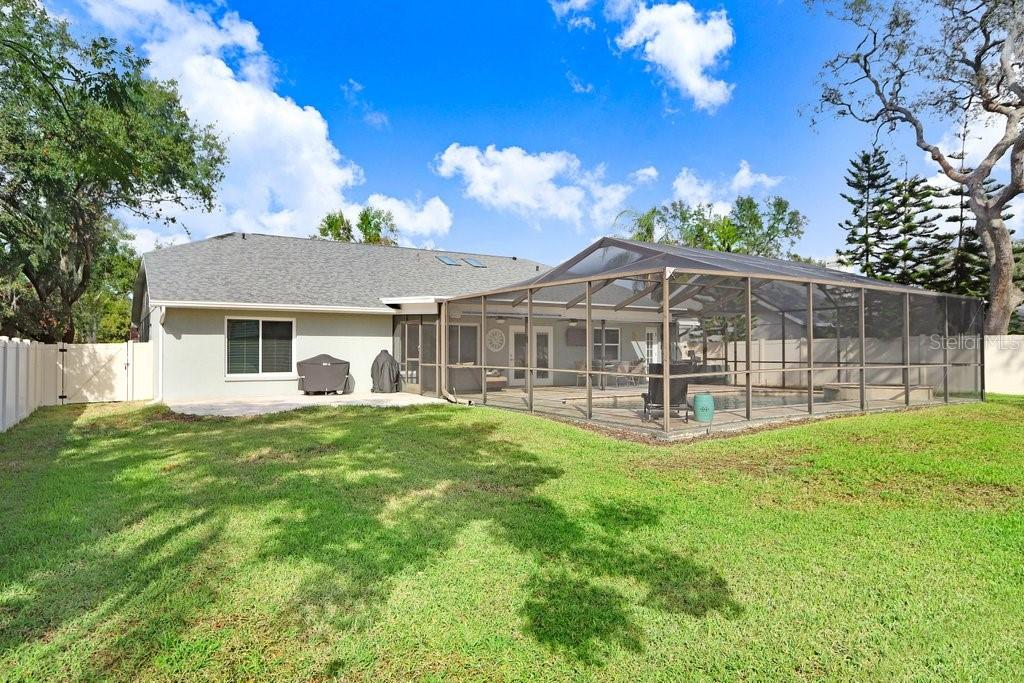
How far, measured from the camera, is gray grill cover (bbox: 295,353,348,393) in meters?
13.7

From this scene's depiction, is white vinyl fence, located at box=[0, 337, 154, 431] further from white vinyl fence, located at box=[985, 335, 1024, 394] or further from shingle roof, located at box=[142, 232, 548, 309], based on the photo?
white vinyl fence, located at box=[985, 335, 1024, 394]

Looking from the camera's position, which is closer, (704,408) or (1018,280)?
(704,408)

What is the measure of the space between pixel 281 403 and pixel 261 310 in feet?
9.00

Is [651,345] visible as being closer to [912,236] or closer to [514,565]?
[912,236]

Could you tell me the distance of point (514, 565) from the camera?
363 cm

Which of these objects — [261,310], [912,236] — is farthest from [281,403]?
[912,236]

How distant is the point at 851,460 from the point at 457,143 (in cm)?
2360

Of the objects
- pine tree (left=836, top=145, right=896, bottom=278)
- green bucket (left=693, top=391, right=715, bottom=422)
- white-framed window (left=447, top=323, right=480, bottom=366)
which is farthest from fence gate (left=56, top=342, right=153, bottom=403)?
pine tree (left=836, top=145, right=896, bottom=278)

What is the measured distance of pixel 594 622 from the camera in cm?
293

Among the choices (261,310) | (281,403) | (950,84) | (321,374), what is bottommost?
(281,403)

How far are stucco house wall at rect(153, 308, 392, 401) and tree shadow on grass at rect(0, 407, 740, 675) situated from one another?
219 inches

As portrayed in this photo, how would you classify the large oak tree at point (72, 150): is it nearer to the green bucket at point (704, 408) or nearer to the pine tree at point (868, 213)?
the green bucket at point (704, 408)
